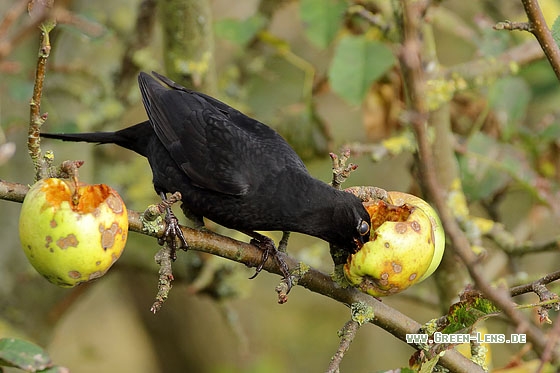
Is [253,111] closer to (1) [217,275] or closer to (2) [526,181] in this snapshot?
(1) [217,275]

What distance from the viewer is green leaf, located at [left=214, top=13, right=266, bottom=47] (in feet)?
11.3

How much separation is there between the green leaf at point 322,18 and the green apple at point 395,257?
1.45 metres

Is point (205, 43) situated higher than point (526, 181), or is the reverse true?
point (205, 43)

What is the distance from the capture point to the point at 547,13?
14.4ft

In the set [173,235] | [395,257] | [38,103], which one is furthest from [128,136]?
[395,257]

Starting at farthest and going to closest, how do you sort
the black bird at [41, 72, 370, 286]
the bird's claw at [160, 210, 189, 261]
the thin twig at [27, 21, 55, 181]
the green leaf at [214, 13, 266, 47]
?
the green leaf at [214, 13, 266, 47] → the black bird at [41, 72, 370, 286] → the bird's claw at [160, 210, 189, 261] → the thin twig at [27, 21, 55, 181]

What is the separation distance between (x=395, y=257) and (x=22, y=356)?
3.05 ft

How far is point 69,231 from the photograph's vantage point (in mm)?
1693

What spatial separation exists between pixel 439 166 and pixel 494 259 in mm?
785

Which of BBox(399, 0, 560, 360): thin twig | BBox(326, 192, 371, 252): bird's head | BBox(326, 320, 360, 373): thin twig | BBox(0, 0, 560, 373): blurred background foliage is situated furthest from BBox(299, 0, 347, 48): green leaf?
BBox(399, 0, 560, 360): thin twig

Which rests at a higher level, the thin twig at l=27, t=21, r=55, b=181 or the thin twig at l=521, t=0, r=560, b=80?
the thin twig at l=521, t=0, r=560, b=80

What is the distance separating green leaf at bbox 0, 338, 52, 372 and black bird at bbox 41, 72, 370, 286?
0.82 metres

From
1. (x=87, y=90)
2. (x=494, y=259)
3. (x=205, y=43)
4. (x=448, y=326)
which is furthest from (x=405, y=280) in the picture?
(x=87, y=90)

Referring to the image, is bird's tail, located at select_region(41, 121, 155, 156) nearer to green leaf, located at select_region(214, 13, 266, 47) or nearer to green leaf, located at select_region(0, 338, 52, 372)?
green leaf, located at select_region(214, 13, 266, 47)
